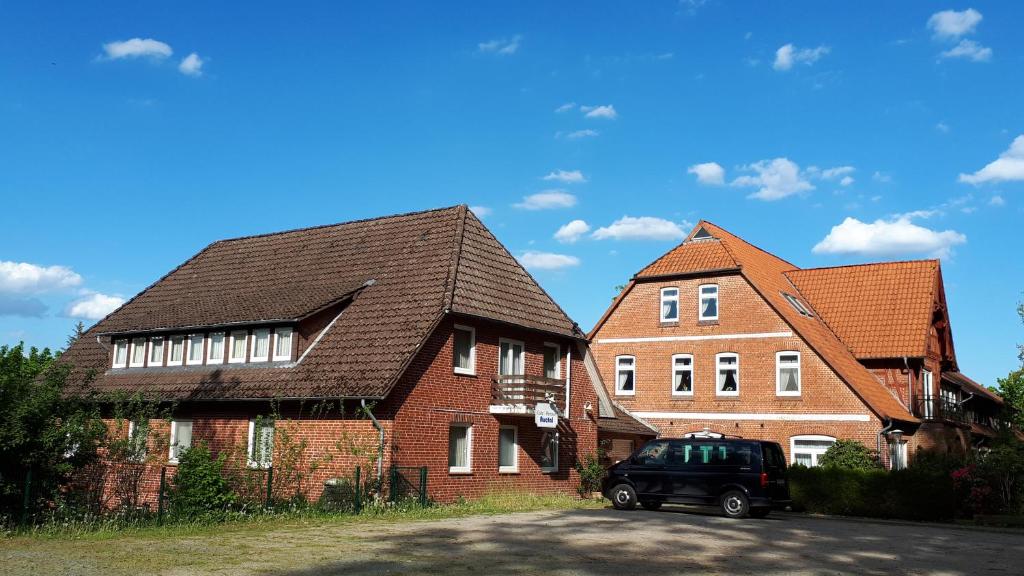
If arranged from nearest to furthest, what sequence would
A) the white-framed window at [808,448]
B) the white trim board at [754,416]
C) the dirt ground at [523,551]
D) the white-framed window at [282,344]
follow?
the dirt ground at [523,551]
the white-framed window at [282,344]
the white trim board at [754,416]
the white-framed window at [808,448]

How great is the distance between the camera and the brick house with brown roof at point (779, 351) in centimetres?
3262

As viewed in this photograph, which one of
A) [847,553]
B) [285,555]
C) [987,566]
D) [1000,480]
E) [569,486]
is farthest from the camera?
[569,486]

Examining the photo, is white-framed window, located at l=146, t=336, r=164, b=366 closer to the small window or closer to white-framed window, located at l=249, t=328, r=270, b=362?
white-framed window, located at l=249, t=328, r=270, b=362

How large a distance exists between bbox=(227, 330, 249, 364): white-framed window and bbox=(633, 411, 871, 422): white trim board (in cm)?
1690

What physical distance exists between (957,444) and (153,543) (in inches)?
1371

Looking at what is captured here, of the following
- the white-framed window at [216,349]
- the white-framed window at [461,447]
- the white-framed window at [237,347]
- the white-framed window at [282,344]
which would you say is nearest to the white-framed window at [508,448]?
the white-framed window at [461,447]

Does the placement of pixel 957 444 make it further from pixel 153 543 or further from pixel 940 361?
pixel 153 543

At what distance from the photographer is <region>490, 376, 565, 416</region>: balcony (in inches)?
977

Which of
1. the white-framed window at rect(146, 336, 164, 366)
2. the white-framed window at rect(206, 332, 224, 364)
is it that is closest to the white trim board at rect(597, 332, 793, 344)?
the white-framed window at rect(206, 332, 224, 364)

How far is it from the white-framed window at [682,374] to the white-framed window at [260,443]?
1778 centimetres

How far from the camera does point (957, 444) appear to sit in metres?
39.3

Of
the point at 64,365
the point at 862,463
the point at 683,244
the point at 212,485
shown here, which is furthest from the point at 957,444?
the point at 64,365

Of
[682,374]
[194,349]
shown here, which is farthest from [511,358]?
[682,374]

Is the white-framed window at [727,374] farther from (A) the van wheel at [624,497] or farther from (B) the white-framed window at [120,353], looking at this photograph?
(B) the white-framed window at [120,353]
